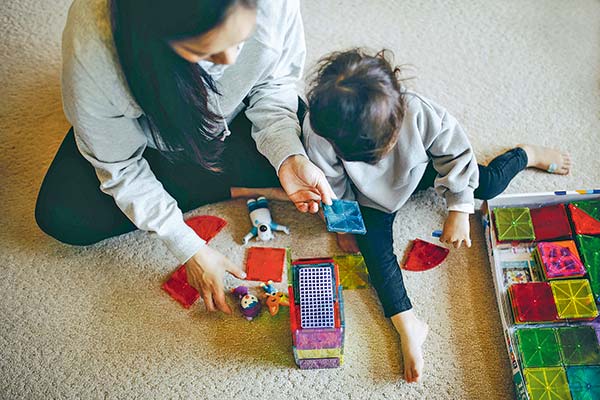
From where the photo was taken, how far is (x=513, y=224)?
1102 mm

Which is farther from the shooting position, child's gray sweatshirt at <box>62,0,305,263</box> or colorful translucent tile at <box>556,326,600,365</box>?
colorful translucent tile at <box>556,326,600,365</box>

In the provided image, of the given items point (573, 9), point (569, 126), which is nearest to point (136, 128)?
point (569, 126)

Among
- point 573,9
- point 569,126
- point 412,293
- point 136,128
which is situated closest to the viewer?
point 136,128

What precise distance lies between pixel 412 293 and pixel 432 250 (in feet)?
0.34

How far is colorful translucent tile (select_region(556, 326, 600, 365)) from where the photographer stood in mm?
973

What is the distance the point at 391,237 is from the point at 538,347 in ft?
1.10

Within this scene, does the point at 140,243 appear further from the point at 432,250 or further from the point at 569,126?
the point at 569,126

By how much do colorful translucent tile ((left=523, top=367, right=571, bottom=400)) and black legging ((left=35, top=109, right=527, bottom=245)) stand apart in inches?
14.4

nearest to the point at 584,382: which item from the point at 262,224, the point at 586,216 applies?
the point at 586,216

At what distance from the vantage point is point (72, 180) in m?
1.08

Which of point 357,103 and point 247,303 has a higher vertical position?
→ point 357,103

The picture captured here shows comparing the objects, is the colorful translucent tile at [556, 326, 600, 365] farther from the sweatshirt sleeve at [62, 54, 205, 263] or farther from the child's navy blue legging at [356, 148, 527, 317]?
the sweatshirt sleeve at [62, 54, 205, 263]

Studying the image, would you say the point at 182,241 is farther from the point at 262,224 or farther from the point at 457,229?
the point at 457,229

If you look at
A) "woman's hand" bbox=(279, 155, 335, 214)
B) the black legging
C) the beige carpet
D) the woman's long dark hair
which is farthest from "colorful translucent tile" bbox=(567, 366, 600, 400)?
the woman's long dark hair
